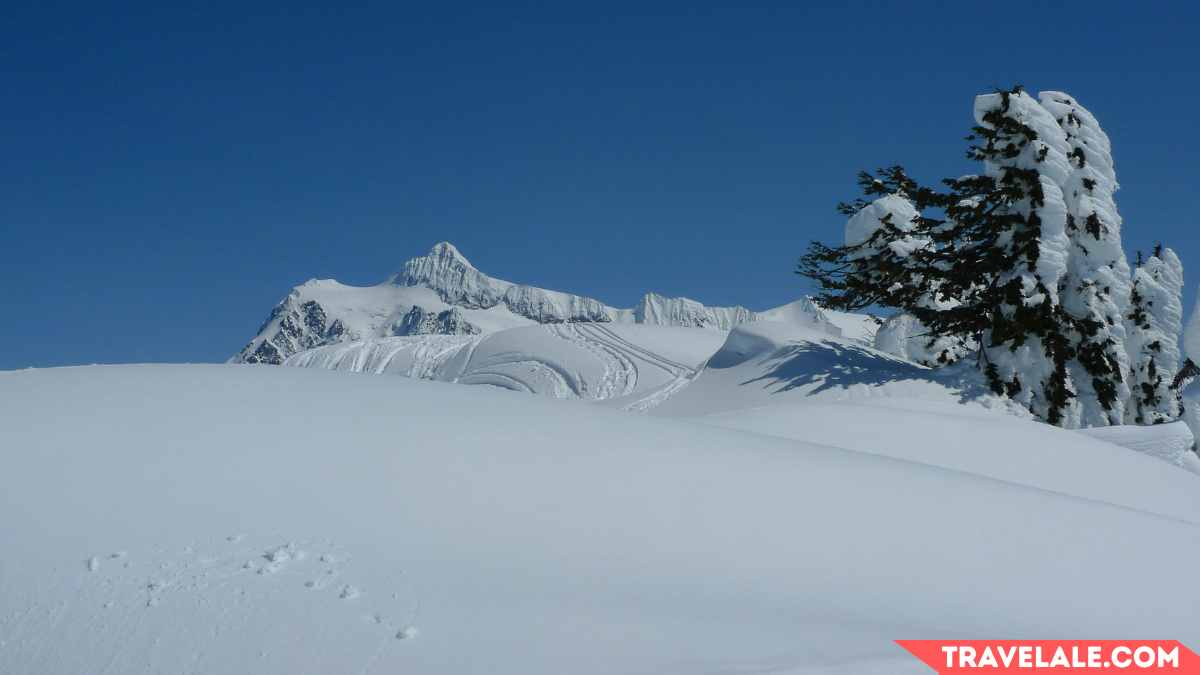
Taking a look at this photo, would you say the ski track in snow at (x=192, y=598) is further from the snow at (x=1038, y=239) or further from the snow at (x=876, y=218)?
the snow at (x=876, y=218)

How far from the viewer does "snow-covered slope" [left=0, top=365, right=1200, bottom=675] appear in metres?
2.78

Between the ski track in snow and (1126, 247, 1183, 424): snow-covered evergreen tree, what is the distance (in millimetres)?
20566

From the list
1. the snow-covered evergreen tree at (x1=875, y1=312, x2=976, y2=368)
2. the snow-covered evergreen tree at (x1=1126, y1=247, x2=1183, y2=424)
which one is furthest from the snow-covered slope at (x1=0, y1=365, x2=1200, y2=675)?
the snow-covered evergreen tree at (x1=1126, y1=247, x2=1183, y2=424)

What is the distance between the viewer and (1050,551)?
13.6 feet

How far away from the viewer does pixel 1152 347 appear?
19.6 metres

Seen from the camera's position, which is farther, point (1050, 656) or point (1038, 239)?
point (1038, 239)

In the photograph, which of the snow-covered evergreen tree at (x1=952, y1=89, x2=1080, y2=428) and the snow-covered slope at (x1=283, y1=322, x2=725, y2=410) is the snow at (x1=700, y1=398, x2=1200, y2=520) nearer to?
the snow-covered evergreen tree at (x1=952, y1=89, x2=1080, y2=428)

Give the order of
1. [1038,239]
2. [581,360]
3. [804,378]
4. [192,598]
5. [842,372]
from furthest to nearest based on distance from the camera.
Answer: [581,360], [1038,239], [842,372], [804,378], [192,598]

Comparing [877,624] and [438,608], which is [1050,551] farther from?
[438,608]

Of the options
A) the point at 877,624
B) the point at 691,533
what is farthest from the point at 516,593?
the point at 877,624

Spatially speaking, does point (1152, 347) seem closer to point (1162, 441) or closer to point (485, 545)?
point (1162, 441)

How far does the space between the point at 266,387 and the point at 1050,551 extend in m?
4.32

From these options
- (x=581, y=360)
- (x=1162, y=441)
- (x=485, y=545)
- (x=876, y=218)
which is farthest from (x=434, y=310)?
(x=485, y=545)

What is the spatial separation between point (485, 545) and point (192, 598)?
1.08m
